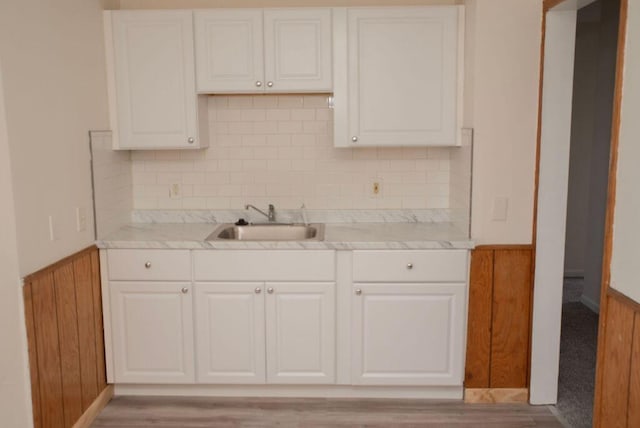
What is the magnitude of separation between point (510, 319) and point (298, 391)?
4.03 ft

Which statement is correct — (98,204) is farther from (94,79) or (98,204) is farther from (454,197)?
(454,197)

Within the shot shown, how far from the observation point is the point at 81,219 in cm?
291

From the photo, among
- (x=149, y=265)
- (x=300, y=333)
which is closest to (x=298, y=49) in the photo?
(x=149, y=265)

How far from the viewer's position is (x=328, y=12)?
10.4 ft

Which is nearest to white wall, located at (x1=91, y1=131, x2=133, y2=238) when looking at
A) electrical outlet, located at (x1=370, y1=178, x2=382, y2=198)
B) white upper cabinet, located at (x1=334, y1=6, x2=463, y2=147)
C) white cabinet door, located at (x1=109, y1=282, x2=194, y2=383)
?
white cabinet door, located at (x1=109, y1=282, x2=194, y2=383)

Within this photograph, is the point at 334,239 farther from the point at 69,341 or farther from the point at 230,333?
the point at 69,341

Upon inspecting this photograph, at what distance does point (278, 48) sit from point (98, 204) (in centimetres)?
129

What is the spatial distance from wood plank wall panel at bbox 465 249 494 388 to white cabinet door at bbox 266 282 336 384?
0.74 m

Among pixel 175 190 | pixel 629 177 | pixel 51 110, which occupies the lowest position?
pixel 175 190

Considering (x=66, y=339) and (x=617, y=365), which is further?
(x=66, y=339)

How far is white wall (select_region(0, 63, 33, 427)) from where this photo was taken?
225 centimetres

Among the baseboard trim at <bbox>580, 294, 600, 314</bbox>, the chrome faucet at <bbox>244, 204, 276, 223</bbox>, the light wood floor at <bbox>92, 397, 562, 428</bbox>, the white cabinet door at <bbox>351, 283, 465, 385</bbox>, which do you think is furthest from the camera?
the baseboard trim at <bbox>580, 294, 600, 314</bbox>

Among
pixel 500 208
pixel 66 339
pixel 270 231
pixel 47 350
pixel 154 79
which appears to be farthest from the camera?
pixel 270 231

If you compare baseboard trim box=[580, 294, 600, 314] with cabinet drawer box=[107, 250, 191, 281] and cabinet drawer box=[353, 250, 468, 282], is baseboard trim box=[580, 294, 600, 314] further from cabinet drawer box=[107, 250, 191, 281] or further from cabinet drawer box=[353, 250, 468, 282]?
cabinet drawer box=[107, 250, 191, 281]
